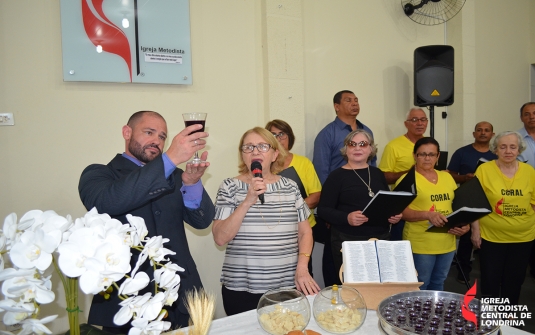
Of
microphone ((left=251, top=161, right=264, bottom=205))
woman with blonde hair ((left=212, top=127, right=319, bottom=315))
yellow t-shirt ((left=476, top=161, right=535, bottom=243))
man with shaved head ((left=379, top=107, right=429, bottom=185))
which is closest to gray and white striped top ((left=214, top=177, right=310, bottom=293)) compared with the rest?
woman with blonde hair ((left=212, top=127, right=319, bottom=315))

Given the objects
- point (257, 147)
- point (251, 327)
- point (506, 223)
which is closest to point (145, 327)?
point (251, 327)

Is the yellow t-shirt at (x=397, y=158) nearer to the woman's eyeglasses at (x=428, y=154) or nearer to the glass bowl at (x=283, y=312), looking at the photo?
the woman's eyeglasses at (x=428, y=154)

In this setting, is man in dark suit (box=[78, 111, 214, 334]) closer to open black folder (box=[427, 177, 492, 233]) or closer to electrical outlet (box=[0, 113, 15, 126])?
electrical outlet (box=[0, 113, 15, 126])

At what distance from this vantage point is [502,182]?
319 centimetres

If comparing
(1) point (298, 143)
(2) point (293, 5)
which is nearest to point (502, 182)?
(1) point (298, 143)

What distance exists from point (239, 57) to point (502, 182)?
2275 millimetres

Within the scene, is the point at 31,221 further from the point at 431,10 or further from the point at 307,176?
the point at 431,10

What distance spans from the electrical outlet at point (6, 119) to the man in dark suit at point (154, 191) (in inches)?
47.3

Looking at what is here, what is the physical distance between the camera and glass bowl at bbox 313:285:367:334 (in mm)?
1398

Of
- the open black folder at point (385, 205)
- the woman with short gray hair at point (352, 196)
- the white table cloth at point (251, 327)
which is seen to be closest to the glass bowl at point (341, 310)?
the white table cloth at point (251, 327)

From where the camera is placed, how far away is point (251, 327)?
1521mm

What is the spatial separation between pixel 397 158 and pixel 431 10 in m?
2.12

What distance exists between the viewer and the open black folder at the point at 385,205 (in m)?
2.66

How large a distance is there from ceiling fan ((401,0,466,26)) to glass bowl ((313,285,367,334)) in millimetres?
4173
